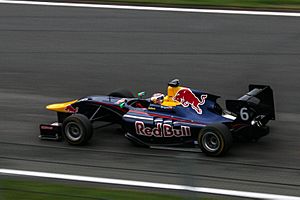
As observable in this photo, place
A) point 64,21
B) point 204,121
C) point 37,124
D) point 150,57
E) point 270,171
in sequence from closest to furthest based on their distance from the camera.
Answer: point 270,171 → point 204,121 → point 37,124 → point 150,57 → point 64,21

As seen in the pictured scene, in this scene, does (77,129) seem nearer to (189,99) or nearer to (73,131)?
(73,131)

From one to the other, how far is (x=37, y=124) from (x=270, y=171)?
186 inches

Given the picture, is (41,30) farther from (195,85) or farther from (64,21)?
(195,85)

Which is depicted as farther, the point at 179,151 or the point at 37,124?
the point at 37,124

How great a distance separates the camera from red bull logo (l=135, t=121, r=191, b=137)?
41.7 ft

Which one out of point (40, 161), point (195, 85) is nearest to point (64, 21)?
point (195, 85)

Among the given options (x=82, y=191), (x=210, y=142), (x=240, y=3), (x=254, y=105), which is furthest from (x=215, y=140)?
(x=240, y=3)

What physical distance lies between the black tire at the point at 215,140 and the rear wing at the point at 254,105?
56 cm

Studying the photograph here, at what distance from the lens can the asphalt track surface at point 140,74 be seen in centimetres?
1202

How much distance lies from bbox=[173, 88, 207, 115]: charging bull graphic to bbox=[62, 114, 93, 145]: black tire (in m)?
1.51

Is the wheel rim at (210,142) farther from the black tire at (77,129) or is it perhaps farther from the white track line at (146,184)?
the black tire at (77,129)

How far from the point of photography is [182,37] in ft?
62.8

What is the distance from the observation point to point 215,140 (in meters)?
12.3

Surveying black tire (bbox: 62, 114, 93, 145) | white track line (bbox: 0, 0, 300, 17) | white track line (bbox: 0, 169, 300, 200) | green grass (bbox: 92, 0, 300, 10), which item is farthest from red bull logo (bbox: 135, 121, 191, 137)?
green grass (bbox: 92, 0, 300, 10)
